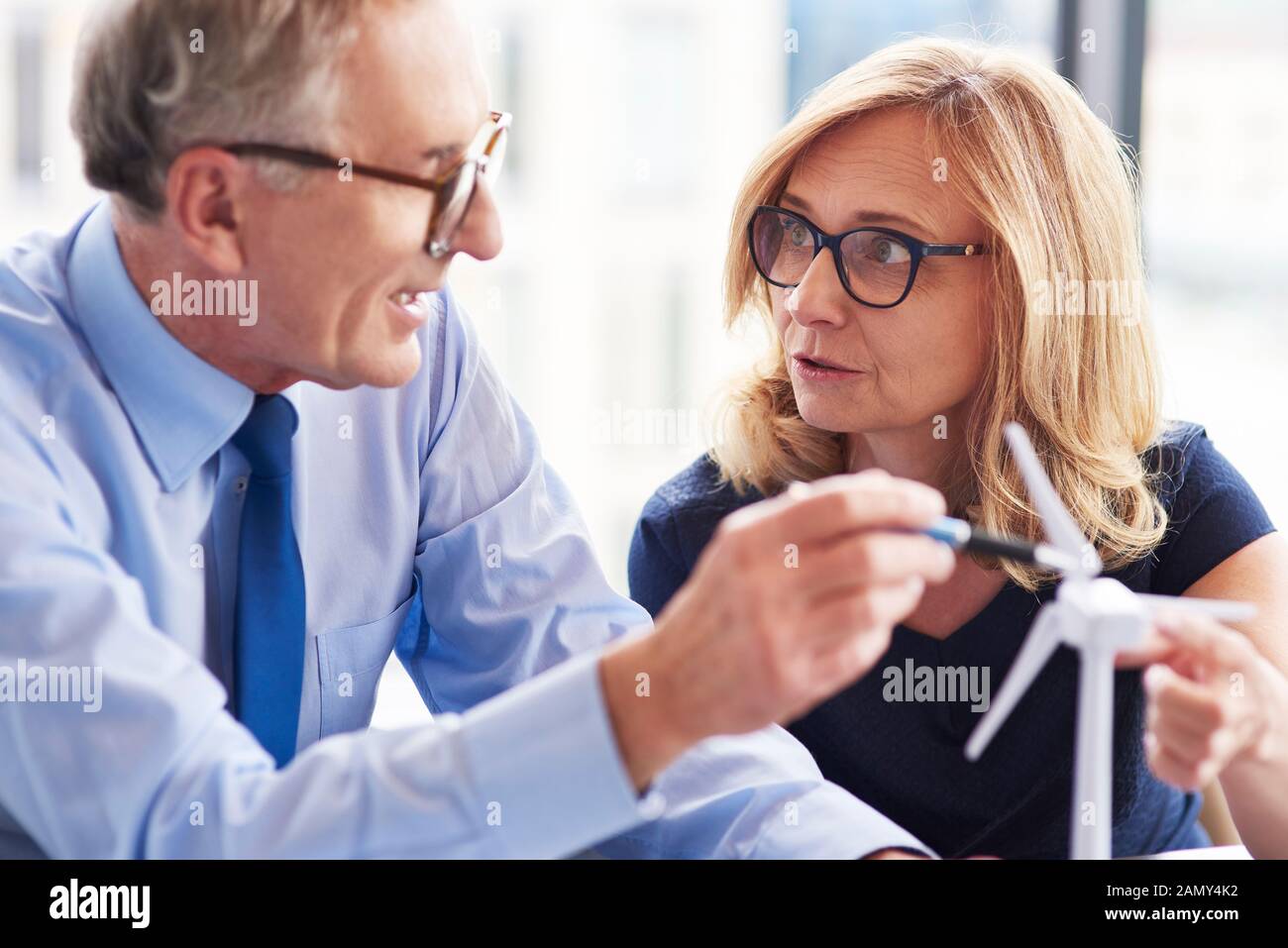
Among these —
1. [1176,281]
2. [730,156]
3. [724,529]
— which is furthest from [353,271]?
[730,156]

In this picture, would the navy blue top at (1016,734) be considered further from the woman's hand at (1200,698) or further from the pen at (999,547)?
A: the pen at (999,547)

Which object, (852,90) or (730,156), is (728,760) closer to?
(852,90)

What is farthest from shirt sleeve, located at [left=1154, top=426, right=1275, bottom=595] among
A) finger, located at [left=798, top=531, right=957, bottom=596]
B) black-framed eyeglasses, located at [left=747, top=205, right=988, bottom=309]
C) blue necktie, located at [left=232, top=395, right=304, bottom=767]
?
blue necktie, located at [left=232, top=395, right=304, bottom=767]

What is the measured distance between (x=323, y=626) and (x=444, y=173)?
0.55 m

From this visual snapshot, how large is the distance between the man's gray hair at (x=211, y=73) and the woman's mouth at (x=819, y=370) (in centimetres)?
74

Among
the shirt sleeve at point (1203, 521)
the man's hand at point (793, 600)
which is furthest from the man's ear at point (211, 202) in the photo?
the shirt sleeve at point (1203, 521)

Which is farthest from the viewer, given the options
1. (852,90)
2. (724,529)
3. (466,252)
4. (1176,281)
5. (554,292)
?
(554,292)

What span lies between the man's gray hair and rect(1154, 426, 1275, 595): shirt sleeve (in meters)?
1.21

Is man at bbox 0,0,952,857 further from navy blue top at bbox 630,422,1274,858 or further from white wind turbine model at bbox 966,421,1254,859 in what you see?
navy blue top at bbox 630,422,1274,858

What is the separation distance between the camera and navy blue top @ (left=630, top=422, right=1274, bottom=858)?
1.66 m

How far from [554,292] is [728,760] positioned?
3.60 meters

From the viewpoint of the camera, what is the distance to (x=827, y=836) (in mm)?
1264

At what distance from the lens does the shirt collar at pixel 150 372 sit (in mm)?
1312

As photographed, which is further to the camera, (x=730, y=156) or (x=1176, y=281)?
(x=730, y=156)
